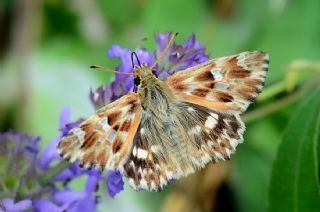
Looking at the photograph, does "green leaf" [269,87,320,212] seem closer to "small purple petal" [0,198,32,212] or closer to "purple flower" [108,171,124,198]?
"purple flower" [108,171,124,198]

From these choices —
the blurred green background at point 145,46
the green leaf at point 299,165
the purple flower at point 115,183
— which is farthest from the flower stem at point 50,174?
the blurred green background at point 145,46

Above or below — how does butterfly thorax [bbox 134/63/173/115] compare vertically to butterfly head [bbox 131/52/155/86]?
below

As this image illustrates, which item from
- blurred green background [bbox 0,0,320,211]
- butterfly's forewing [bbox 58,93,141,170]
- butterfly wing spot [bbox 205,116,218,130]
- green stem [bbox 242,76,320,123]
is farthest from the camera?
blurred green background [bbox 0,0,320,211]

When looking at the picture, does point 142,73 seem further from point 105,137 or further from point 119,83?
point 105,137

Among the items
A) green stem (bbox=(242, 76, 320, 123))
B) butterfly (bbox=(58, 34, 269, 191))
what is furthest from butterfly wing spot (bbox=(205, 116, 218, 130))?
green stem (bbox=(242, 76, 320, 123))

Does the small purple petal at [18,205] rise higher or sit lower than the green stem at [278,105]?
higher

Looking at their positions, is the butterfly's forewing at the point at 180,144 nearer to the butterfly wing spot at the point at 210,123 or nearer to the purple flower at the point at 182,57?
the butterfly wing spot at the point at 210,123

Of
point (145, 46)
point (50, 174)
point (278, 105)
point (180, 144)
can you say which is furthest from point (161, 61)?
point (145, 46)
